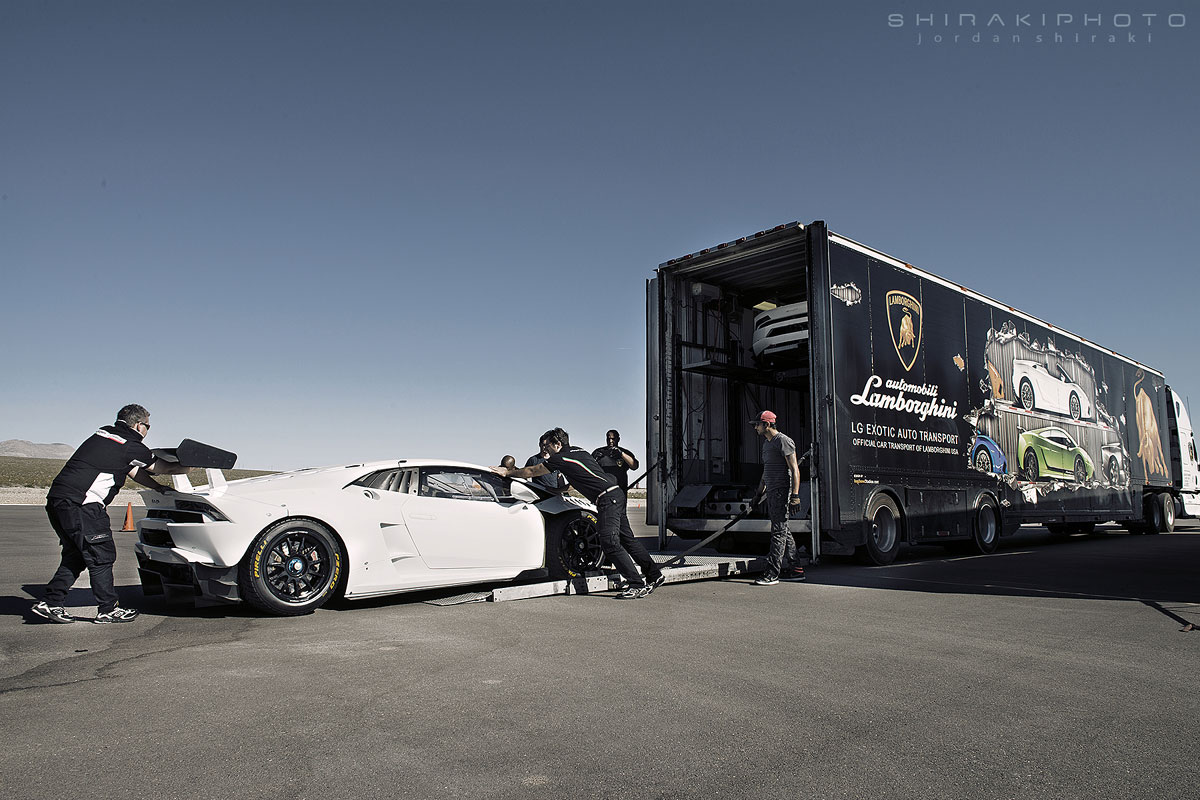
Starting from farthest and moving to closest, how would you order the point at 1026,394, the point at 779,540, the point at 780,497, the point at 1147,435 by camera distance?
the point at 1147,435, the point at 1026,394, the point at 780,497, the point at 779,540

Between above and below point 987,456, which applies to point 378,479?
below

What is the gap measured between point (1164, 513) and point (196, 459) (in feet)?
68.1

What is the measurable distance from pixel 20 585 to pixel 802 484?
8115mm

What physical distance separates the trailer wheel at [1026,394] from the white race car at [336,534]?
912 cm

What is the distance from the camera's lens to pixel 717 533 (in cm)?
995

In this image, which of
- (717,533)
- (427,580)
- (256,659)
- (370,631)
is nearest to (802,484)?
(717,533)

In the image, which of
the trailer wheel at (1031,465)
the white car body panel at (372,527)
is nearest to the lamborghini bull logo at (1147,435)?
the trailer wheel at (1031,465)

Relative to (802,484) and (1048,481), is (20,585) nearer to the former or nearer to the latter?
(802,484)

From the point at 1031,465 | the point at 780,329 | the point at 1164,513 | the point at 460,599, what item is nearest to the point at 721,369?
the point at 780,329

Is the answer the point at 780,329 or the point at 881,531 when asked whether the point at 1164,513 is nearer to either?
the point at 881,531

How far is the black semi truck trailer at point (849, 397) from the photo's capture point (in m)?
9.91

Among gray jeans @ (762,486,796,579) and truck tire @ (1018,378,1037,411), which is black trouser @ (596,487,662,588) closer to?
gray jeans @ (762,486,796,579)

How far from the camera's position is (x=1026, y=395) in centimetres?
1371

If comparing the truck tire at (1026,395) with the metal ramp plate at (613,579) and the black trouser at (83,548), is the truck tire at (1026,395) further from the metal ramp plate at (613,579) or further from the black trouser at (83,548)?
the black trouser at (83,548)
